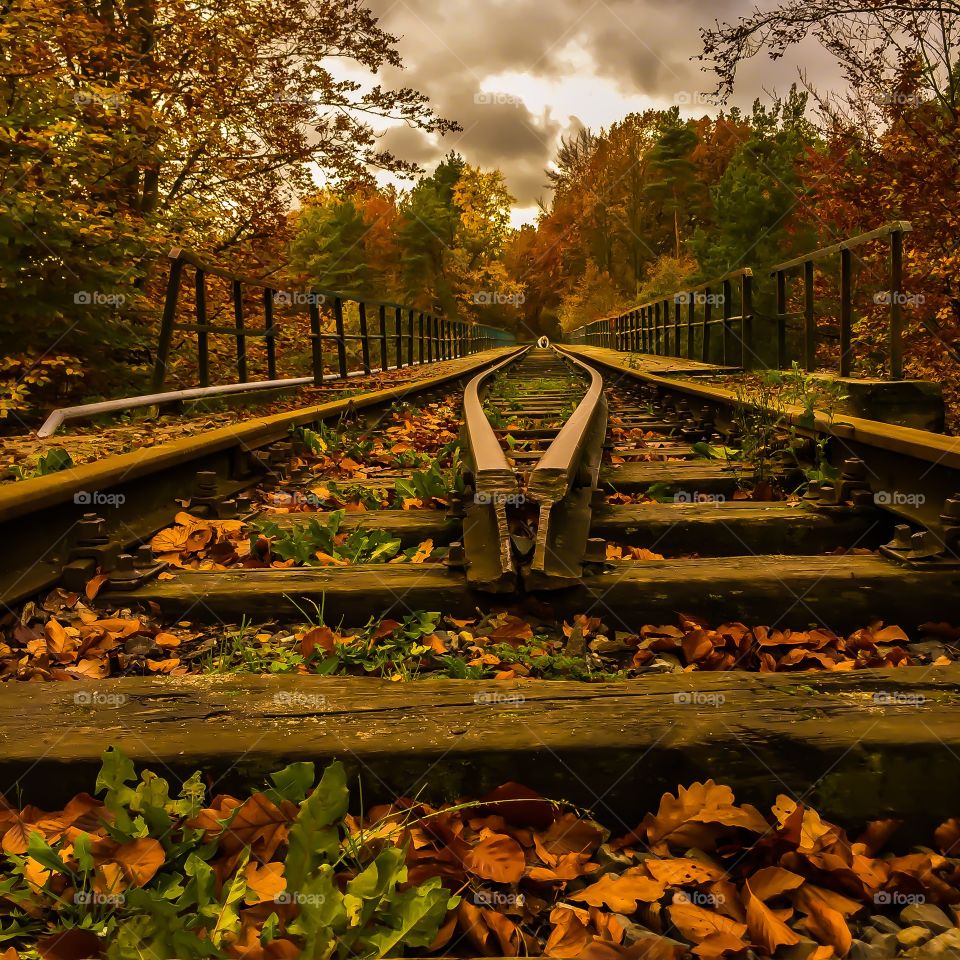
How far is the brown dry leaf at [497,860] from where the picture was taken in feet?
3.78

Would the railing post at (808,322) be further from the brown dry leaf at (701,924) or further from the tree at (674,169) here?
the tree at (674,169)

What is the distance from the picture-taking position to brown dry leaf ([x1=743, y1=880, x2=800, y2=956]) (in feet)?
3.43

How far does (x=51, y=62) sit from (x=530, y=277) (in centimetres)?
6741

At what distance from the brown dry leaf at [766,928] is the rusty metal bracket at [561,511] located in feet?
3.64

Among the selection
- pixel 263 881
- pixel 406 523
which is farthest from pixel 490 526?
pixel 263 881

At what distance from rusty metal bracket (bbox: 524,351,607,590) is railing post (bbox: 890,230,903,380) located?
8.35ft

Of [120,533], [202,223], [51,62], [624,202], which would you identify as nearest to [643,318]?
[202,223]

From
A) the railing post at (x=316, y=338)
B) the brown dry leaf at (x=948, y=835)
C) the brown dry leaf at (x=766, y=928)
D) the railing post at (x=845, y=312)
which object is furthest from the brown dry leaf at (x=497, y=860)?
the railing post at (x=316, y=338)

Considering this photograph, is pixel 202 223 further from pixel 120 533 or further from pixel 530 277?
pixel 530 277

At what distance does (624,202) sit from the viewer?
53.8 meters

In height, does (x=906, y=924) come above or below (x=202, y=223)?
below

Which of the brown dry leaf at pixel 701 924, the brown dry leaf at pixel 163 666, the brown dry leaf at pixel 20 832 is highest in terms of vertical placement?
the brown dry leaf at pixel 163 666

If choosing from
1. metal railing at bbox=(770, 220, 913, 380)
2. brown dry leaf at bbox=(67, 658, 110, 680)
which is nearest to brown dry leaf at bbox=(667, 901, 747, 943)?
brown dry leaf at bbox=(67, 658, 110, 680)

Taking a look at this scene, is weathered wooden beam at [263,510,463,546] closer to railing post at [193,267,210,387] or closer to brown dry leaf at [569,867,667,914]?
brown dry leaf at [569,867,667,914]
